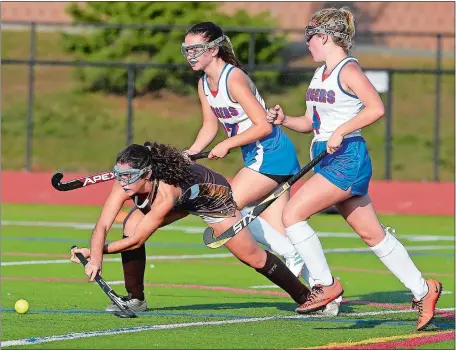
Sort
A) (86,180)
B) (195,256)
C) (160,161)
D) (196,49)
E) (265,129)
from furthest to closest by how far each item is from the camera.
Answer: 1. (195,256)
2. (196,49)
3. (265,129)
4. (86,180)
5. (160,161)

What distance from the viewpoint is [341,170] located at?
859 centimetres

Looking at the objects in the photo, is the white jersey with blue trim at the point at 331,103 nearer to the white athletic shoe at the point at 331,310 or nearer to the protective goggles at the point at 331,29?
the protective goggles at the point at 331,29

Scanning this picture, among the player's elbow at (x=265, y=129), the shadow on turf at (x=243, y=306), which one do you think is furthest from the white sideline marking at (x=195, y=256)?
the player's elbow at (x=265, y=129)

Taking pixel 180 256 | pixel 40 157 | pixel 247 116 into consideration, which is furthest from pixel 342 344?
pixel 40 157

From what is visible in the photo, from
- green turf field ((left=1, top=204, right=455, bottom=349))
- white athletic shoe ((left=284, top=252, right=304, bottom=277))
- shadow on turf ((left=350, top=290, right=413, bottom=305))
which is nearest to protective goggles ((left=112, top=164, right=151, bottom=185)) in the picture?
green turf field ((left=1, top=204, right=455, bottom=349))

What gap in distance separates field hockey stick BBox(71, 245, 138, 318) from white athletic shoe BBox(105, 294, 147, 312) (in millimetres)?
287

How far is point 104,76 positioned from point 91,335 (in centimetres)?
2355

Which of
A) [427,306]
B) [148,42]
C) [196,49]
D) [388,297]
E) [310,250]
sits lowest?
[388,297]

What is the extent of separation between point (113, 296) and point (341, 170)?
1777mm

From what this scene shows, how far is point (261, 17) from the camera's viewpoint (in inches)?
1251

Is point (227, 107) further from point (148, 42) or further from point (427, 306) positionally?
point (148, 42)

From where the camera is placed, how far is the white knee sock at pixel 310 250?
873 centimetres

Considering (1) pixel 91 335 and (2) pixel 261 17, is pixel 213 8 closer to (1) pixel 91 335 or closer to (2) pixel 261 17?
(2) pixel 261 17

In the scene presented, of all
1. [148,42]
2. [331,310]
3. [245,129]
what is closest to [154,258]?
[245,129]
